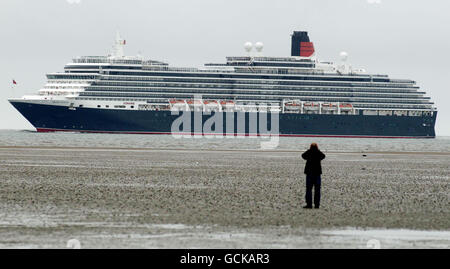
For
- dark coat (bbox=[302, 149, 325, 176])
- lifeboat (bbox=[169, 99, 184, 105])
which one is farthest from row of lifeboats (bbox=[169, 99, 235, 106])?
dark coat (bbox=[302, 149, 325, 176])

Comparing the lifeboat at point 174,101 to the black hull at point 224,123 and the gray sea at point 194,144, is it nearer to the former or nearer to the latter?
the black hull at point 224,123

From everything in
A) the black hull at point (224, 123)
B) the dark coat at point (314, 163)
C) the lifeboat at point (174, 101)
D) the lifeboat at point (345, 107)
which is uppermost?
the dark coat at point (314, 163)

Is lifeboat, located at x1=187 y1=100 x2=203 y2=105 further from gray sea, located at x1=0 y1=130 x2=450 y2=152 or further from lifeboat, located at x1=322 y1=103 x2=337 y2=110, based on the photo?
gray sea, located at x1=0 y1=130 x2=450 y2=152

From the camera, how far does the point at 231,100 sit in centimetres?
13588

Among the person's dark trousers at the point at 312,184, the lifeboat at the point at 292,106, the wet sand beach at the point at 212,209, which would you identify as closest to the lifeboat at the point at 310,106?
the lifeboat at the point at 292,106

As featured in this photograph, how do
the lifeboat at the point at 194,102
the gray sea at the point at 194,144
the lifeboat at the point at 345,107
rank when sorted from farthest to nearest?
the lifeboat at the point at 345,107 → the lifeboat at the point at 194,102 → the gray sea at the point at 194,144

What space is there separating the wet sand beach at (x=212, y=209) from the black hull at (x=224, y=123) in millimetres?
90652

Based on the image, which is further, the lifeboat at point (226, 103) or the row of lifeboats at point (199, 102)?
the lifeboat at point (226, 103)

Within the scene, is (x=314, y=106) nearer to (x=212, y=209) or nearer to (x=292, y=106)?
(x=292, y=106)

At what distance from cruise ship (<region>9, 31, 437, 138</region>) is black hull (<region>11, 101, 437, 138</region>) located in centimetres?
14

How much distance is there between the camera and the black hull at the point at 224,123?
12731 centimetres

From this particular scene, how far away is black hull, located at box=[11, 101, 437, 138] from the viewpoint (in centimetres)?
12731

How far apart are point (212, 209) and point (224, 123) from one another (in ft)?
362
